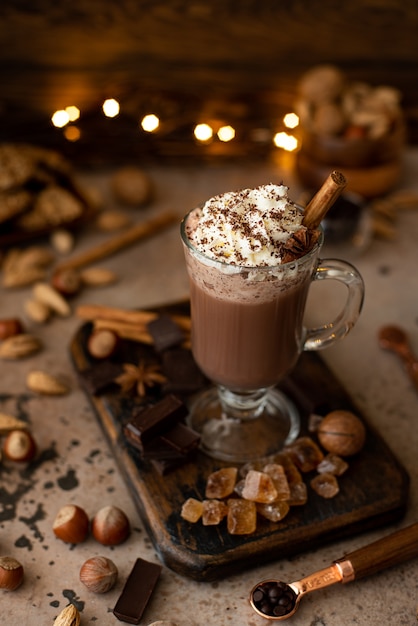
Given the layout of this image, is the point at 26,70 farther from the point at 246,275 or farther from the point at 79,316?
the point at 246,275

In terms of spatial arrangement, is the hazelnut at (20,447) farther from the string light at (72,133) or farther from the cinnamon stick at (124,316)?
the string light at (72,133)

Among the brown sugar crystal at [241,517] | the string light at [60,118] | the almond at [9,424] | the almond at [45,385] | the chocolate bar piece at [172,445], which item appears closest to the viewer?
the brown sugar crystal at [241,517]

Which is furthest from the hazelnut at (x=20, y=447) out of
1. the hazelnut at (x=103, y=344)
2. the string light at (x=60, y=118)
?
the string light at (x=60, y=118)

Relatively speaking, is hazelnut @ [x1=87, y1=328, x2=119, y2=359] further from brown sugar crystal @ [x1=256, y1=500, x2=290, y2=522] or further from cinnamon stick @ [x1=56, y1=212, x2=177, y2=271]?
brown sugar crystal @ [x1=256, y1=500, x2=290, y2=522]

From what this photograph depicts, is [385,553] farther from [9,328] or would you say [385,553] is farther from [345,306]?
[9,328]

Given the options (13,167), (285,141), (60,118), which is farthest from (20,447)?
(285,141)
